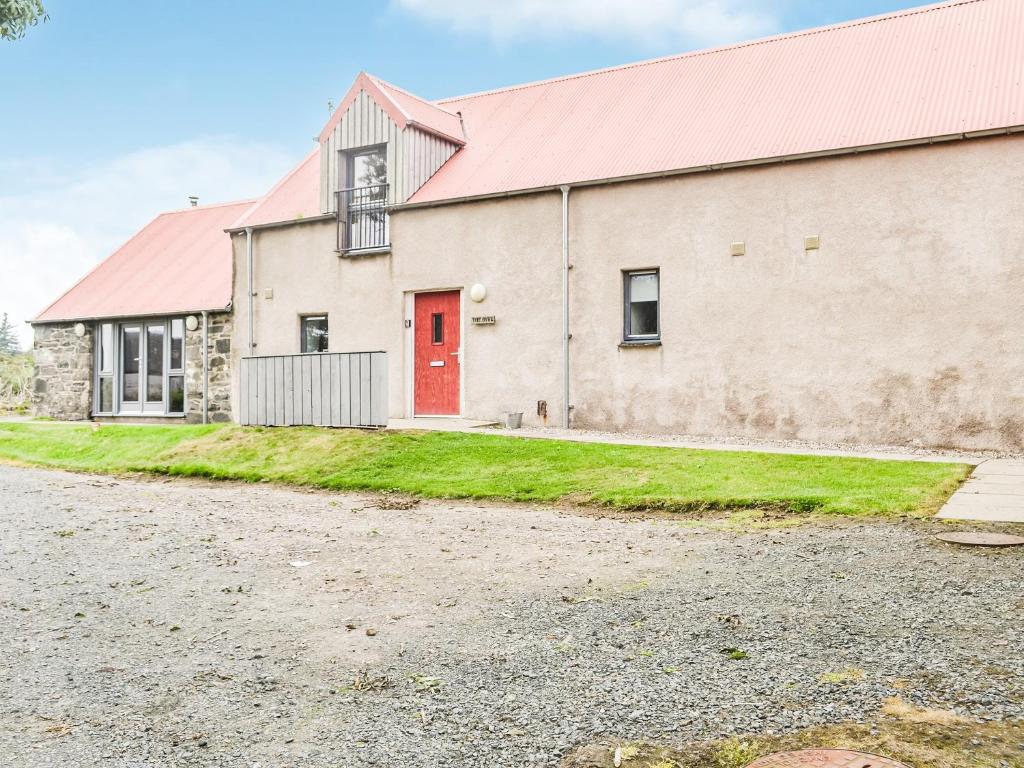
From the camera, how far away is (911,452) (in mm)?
11328

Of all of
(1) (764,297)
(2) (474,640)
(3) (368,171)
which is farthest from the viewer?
(3) (368,171)

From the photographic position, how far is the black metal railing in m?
16.7

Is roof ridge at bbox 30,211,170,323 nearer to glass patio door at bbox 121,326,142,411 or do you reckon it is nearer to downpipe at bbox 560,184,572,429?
glass patio door at bbox 121,326,142,411

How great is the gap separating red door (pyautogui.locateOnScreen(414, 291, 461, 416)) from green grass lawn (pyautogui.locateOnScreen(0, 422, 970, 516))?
3.41 meters

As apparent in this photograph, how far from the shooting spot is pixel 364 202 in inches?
669

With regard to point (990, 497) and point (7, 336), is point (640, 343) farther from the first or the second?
point (7, 336)

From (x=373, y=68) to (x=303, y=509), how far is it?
39.3ft

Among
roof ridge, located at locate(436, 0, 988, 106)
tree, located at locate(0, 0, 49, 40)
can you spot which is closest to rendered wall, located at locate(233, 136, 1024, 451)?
roof ridge, located at locate(436, 0, 988, 106)

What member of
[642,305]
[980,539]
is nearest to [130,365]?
[642,305]

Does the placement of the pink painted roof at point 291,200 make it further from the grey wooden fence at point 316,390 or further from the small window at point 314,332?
the grey wooden fence at point 316,390

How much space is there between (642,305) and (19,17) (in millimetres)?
17473

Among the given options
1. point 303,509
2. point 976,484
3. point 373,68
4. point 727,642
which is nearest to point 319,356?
point 303,509

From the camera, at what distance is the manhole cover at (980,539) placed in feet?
18.7

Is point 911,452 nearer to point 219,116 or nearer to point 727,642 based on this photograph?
point 727,642
